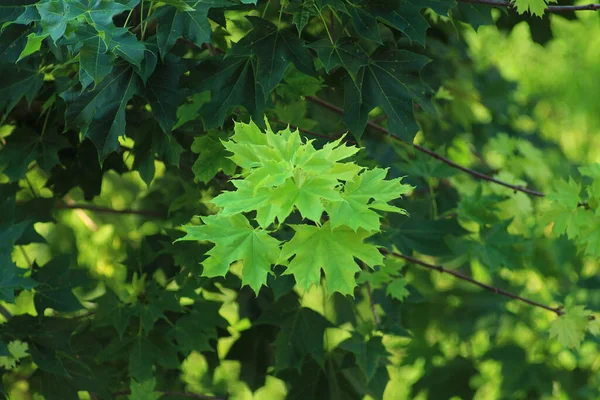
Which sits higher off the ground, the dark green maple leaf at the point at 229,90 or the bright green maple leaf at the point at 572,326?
the dark green maple leaf at the point at 229,90

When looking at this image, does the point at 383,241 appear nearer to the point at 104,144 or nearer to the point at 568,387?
the point at 104,144

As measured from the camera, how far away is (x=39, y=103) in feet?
7.34

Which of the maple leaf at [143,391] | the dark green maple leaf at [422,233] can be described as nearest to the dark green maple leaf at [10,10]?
the maple leaf at [143,391]

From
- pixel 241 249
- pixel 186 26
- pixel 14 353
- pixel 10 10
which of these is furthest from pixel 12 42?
pixel 241 249

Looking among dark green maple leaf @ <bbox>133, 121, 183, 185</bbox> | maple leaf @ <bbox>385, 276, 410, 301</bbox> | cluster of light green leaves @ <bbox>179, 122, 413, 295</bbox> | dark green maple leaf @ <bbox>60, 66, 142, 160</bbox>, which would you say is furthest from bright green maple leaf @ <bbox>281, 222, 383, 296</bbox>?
maple leaf @ <bbox>385, 276, 410, 301</bbox>

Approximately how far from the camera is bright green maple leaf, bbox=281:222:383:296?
137 centimetres

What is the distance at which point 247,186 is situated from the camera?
1307 mm

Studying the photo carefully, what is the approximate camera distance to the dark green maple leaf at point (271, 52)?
174cm

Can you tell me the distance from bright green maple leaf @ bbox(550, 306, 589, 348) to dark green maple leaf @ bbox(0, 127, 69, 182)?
56.1 inches

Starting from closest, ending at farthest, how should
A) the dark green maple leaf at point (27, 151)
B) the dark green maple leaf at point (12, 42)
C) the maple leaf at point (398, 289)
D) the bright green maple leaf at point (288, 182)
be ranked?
the bright green maple leaf at point (288, 182), the dark green maple leaf at point (12, 42), the dark green maple leaf at point (27, 151), the maple leaf at point (398, 289)

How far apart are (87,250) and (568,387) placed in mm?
2390

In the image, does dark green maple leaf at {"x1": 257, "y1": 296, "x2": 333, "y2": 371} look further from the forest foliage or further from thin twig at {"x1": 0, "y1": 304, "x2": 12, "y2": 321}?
thin twig at {"x1": 0, "y1": 304, "x2": 12, "y2": 321}

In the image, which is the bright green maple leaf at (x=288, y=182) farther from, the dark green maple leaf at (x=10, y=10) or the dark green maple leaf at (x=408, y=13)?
the dark green maple leaf at (x=10, y=10)

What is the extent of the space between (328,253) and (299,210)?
0.12 metres
